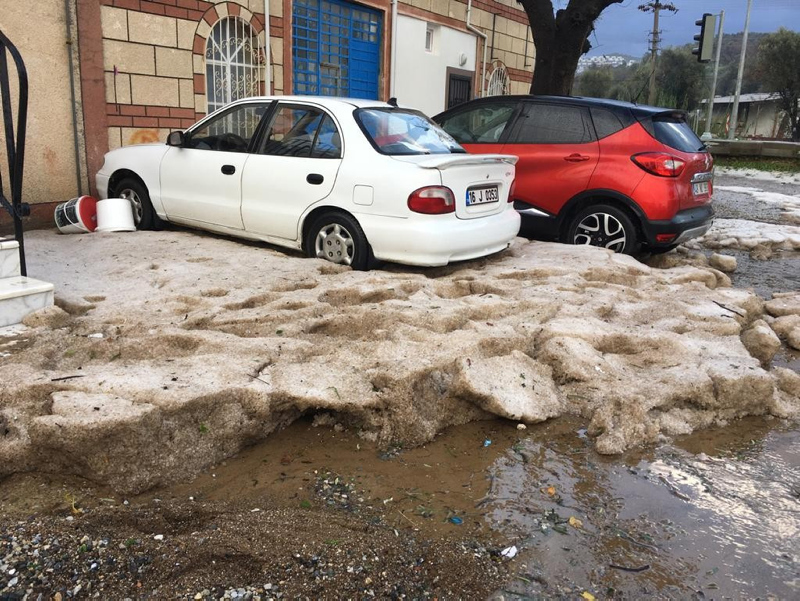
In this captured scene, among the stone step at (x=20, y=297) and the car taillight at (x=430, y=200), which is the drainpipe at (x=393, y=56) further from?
the stone step at (x=20, y=297)

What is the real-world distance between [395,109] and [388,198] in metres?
1.34

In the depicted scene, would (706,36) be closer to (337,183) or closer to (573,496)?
(337,183)

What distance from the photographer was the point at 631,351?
14.5 feet

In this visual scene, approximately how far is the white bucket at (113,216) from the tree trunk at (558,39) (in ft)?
24.6

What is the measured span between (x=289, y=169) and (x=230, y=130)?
97 cm

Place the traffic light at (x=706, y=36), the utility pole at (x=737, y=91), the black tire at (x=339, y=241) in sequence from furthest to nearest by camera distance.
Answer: the utility pole at (x=737, y=91) → the traffic light at (x=706, y=36) → the black tire at (x=339, y=241)

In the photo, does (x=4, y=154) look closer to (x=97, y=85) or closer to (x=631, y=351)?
(x=97, y=85)

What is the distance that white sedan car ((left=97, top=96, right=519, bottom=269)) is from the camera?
570 cm

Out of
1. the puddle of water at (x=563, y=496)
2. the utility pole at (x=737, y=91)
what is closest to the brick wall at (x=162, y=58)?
the puddle of water at (x=563, y=496)

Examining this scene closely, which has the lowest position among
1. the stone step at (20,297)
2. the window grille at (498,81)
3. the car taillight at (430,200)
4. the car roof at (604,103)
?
the stone step at (20,297)

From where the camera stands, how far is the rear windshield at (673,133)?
22.9ft

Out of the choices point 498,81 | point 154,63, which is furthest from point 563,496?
point 498,81

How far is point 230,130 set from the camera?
678 cm

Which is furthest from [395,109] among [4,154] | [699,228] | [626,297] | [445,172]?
[4,154]
